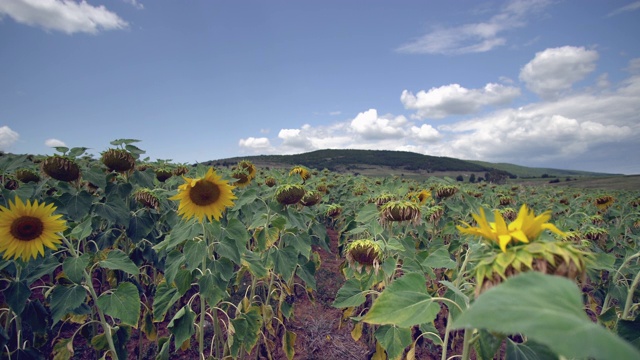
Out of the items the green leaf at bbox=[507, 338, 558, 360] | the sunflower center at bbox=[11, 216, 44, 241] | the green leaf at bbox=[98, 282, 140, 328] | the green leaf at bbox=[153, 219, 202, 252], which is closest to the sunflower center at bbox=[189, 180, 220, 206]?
the green leaf at bbox=[153, 219, 202, 252]

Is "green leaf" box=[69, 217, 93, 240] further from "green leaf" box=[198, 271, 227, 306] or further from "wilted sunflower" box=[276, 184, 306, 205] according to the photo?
"wilted sunflower" box=[276, 184, 306, 205]

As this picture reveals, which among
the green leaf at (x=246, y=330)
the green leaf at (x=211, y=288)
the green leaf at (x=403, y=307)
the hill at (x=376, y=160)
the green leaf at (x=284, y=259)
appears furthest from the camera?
the hill at (x=376, y=160)

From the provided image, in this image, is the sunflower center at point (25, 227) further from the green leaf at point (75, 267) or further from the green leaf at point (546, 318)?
the green leaf at point (546, 318)

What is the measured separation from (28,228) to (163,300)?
37.7 inches

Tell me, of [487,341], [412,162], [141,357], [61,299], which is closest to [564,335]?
[487,341]

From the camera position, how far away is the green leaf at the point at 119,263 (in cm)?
202

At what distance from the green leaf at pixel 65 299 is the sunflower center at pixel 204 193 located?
921 mm

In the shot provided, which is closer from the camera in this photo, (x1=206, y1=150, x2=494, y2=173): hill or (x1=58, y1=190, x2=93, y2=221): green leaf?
(x1=58, y1=190, x2=93, y2=221): green leaf

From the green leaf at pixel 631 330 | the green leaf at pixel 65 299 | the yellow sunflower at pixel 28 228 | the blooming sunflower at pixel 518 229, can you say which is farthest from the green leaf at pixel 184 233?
the green leaf at pixel 631 330

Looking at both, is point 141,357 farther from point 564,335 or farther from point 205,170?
point 564,335

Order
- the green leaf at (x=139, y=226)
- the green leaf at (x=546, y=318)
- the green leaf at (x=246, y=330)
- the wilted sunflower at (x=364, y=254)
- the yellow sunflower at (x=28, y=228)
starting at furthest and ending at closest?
the green leaf at (x=139, y=226)
the green leaf at (x=246, y=330)
the wilted sunflower at (x=364, y=254)
the yellow sunflower at (x=28, y=228)
the green leaf at (x=546, y=318)

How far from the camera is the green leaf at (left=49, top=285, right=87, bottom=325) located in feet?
6.67

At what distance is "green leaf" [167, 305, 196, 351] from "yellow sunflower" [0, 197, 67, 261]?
2.89 feet

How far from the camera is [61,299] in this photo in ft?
6.81
